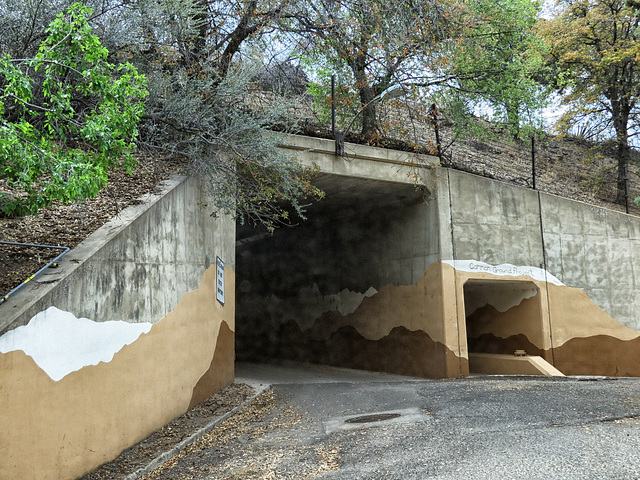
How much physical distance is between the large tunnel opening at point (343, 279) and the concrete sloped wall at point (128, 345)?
439 cm

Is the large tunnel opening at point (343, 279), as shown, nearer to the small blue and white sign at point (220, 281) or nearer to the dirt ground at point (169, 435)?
the small blue and white sign at point (220, 281)

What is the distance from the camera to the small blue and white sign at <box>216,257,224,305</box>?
9.03 meters

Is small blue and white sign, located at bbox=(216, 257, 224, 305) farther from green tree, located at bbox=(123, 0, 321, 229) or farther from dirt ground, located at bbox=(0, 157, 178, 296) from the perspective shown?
dirt ground, located at bbox=(0, 157, 178, 296)

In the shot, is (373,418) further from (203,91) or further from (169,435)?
(203,91)

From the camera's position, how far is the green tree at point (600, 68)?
19906mm

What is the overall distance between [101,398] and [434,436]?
3.36 meters

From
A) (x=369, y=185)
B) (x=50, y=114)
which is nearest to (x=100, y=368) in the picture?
(x=50, y=114)

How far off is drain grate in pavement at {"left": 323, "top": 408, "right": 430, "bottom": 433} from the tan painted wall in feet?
6.61

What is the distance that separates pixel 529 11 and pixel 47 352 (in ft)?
61.1

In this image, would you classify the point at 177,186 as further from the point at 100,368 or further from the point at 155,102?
the point at 100,368

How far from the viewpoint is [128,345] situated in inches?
233

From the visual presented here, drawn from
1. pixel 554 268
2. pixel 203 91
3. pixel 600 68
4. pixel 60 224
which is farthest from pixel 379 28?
pixel 600 68

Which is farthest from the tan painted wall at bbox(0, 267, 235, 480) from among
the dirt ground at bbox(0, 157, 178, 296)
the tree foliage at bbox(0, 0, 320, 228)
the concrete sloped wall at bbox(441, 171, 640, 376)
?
the concrete sloped wall at bbox(441, 171, 640, 376)

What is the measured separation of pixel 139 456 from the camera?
5.61m
